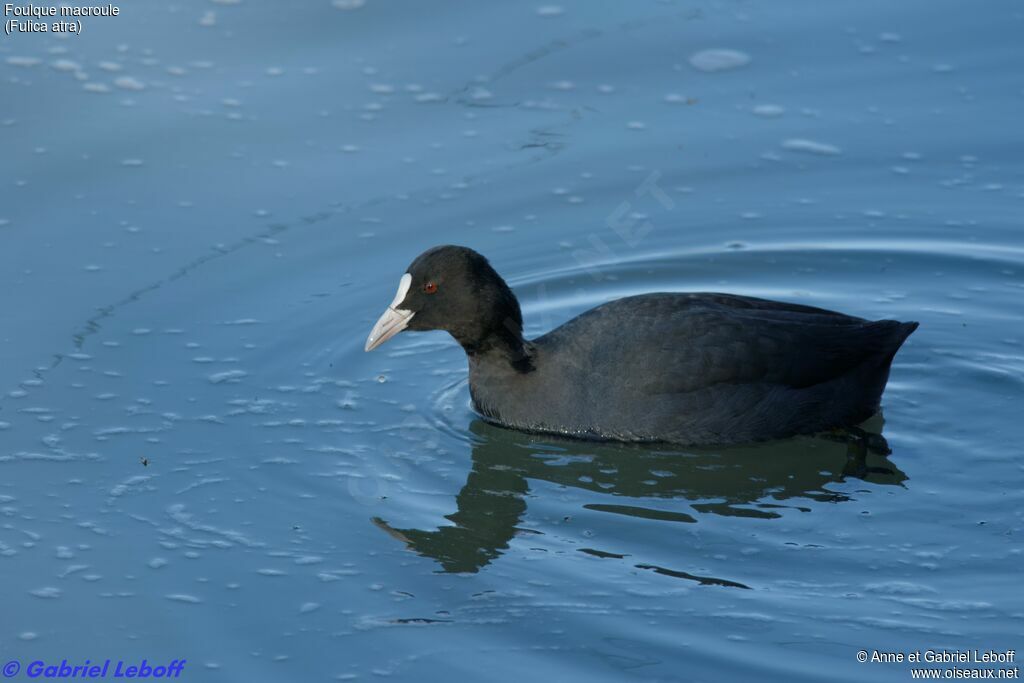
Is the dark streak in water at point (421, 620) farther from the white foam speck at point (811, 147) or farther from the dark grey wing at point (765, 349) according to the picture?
the white foam speck at point (811, 147)

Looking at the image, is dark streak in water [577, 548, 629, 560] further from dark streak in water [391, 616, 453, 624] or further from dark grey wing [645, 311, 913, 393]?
dark grey wing [645, 311, 913, 393]

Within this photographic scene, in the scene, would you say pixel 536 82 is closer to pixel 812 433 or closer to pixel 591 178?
pixel 591 178

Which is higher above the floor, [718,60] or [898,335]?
[718,60]

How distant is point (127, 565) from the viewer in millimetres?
6305

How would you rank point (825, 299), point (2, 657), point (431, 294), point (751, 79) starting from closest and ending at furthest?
point (2, 657) < point (431, 294) < point (825, 299) < point (751, 79)

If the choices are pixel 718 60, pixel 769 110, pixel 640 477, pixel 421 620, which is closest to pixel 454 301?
pixel 640 477

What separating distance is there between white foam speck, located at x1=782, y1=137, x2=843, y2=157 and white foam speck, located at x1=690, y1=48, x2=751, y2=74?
3.13ft

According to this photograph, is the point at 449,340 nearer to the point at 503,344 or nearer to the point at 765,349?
the point at 503,344

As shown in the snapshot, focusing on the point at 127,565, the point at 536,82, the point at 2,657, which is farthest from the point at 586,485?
the point at 536,82

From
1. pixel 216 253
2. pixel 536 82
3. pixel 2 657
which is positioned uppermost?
pixel 536 82

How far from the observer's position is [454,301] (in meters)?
Answer: 7.42

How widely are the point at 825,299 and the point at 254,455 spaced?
11.0ft

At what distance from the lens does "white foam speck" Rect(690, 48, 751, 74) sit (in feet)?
34.4

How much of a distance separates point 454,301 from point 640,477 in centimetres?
125
